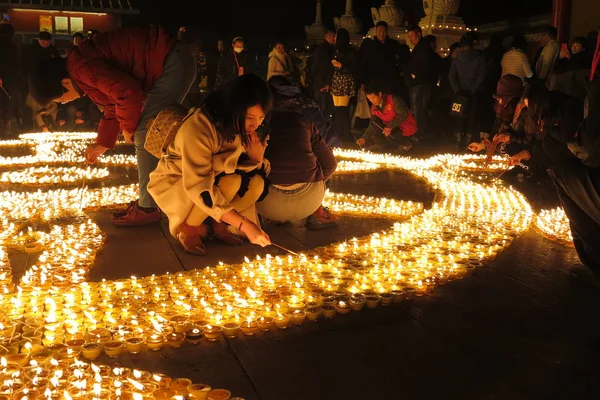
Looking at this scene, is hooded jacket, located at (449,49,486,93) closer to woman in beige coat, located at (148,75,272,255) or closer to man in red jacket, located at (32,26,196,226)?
man in red jacket, located at (32,26,196,226)

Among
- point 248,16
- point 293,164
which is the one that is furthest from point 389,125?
point 248,16

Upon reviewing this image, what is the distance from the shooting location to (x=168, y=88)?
13.6 ft

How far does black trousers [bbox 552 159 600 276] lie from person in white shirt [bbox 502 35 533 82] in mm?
5458

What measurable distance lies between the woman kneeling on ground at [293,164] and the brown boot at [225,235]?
0.98ft

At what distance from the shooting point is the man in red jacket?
3.84 metres

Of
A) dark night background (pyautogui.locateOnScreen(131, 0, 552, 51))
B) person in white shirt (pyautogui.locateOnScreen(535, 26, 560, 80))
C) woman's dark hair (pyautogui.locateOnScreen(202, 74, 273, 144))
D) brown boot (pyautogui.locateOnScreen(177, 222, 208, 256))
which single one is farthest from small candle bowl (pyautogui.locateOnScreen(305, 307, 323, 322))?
dark night background (pyautogui.locateOnScreen(131, 0, 552, 51))

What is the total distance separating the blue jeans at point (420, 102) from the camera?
930cm

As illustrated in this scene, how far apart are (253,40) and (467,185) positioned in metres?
15.2

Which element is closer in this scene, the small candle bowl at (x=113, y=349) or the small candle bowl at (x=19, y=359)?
the small candle bowl at (x=19, y=359)

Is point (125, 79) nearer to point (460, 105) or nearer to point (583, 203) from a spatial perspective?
point (583, 203)

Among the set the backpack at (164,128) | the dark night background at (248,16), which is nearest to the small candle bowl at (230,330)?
the backpack at (164,128)

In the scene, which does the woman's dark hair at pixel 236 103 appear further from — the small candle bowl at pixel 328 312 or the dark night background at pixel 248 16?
the dark night background at pixel 248 16

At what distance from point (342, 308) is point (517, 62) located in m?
6.52

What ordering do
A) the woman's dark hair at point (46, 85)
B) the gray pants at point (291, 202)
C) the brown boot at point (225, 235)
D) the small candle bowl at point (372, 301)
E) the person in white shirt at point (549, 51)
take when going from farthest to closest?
the person in white shirt at point (549, 51), the gray pants at point (291, 202), the brown boot at point (225, 235), the woman's dark hair at point (46, 85), the small candle bowl at point (372, 301)
